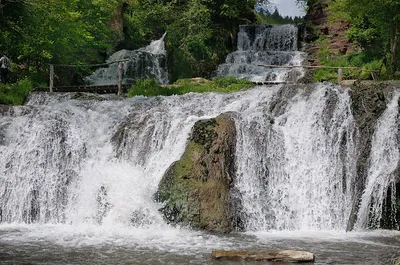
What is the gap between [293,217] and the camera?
1424cm

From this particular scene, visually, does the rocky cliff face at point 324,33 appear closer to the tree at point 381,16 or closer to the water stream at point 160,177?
the tree at point 381,16

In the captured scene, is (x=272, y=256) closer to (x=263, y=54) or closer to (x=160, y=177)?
(x=160, y=177)

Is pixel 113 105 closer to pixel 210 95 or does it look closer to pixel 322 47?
pixel 210 95

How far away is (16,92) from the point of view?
76.5 feet

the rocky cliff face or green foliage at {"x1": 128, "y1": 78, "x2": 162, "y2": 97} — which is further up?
the rocky cliff face

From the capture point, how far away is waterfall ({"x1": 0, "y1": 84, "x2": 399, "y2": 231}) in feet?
46.7

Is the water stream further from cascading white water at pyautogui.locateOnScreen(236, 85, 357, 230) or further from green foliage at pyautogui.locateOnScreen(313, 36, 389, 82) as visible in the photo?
green foliage at pyautogui.locateOnScreen(313, 36, 389, 82)

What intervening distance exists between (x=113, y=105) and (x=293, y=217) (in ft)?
30.5

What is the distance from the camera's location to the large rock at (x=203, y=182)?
1332cm

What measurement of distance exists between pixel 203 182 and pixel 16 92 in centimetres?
1329

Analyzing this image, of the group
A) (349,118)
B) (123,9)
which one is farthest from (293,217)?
(123,9)

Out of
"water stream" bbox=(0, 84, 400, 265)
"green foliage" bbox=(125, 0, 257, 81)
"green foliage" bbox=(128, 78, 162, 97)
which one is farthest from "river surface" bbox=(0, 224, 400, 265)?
"green foliage" bbox=(125, 0, 257, 81)

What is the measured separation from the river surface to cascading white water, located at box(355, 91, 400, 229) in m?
0.58

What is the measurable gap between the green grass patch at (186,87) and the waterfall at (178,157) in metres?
5.60
